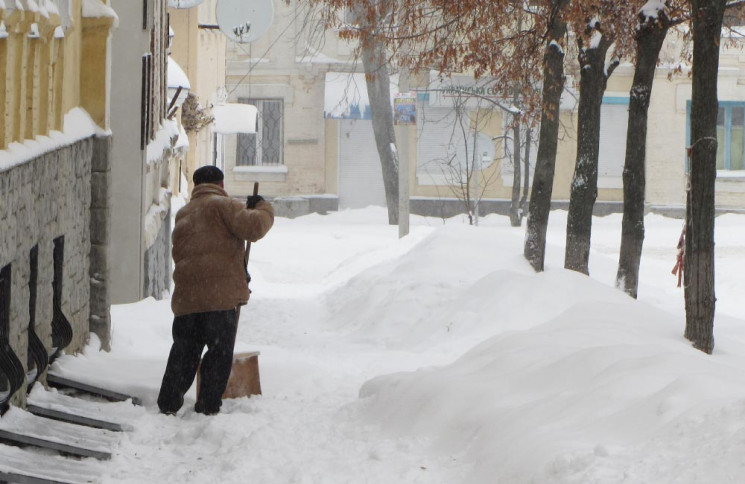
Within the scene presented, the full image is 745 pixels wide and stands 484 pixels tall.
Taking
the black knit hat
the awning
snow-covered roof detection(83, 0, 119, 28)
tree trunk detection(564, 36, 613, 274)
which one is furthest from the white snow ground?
the awning

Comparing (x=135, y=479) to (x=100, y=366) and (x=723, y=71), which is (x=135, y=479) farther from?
(x=723, y=71)

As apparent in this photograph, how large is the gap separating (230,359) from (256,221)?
0.87m

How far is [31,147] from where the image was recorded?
276 inches

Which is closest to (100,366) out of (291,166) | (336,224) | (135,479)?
(135,479)

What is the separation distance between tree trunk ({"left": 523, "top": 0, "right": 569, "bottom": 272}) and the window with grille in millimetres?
21044

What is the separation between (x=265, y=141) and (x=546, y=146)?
2161 centimetres

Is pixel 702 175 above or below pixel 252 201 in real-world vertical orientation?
above

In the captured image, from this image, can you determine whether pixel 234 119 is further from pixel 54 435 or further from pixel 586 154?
pixel 54 435

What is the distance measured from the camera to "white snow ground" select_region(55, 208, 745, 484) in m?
5.24

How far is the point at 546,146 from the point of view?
1471cm

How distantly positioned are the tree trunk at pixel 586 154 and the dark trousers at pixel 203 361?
6502mm

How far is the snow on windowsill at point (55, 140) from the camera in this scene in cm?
640

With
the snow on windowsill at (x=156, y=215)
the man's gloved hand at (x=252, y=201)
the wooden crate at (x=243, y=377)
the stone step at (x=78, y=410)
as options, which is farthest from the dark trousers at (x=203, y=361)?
the snow on windowsill at (x=156, y=215)

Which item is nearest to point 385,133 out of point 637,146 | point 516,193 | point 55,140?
point 516,193
